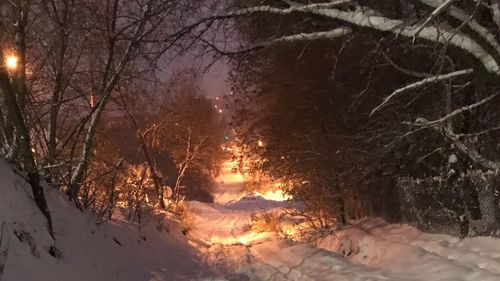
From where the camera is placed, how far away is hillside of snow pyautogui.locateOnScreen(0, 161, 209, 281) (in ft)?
21.9

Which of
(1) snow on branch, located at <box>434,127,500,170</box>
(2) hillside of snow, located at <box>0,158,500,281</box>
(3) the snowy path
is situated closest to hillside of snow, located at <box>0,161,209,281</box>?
(2) hillside of snow, located at <box>0,158,500,281</box>

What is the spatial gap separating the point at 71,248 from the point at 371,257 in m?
5.92

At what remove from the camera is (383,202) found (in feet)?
44.8

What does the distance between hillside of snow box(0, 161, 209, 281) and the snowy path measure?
1.52m

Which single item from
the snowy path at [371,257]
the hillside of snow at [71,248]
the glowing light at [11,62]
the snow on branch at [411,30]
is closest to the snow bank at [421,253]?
the snowy path at [371,257]

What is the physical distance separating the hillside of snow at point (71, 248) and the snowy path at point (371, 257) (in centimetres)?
152

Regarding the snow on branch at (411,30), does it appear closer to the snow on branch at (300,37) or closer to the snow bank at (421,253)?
the snow on branch at (300,37)

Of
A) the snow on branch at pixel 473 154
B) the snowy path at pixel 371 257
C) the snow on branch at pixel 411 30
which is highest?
the snow on branch at pixel 411 30

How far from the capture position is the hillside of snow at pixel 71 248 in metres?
6.69

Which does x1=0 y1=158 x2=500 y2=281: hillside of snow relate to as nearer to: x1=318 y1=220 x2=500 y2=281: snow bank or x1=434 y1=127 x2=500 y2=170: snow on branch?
x1=318 y1=220 x2=500 y2=281: snow bank

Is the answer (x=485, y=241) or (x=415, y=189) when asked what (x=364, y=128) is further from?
(x=485, y=241)

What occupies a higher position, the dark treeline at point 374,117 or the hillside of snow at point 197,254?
the dark treeline at point 374,117

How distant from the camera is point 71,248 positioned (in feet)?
26.8

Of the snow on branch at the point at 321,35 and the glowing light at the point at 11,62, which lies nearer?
the snow on branch at the point at 321,35
